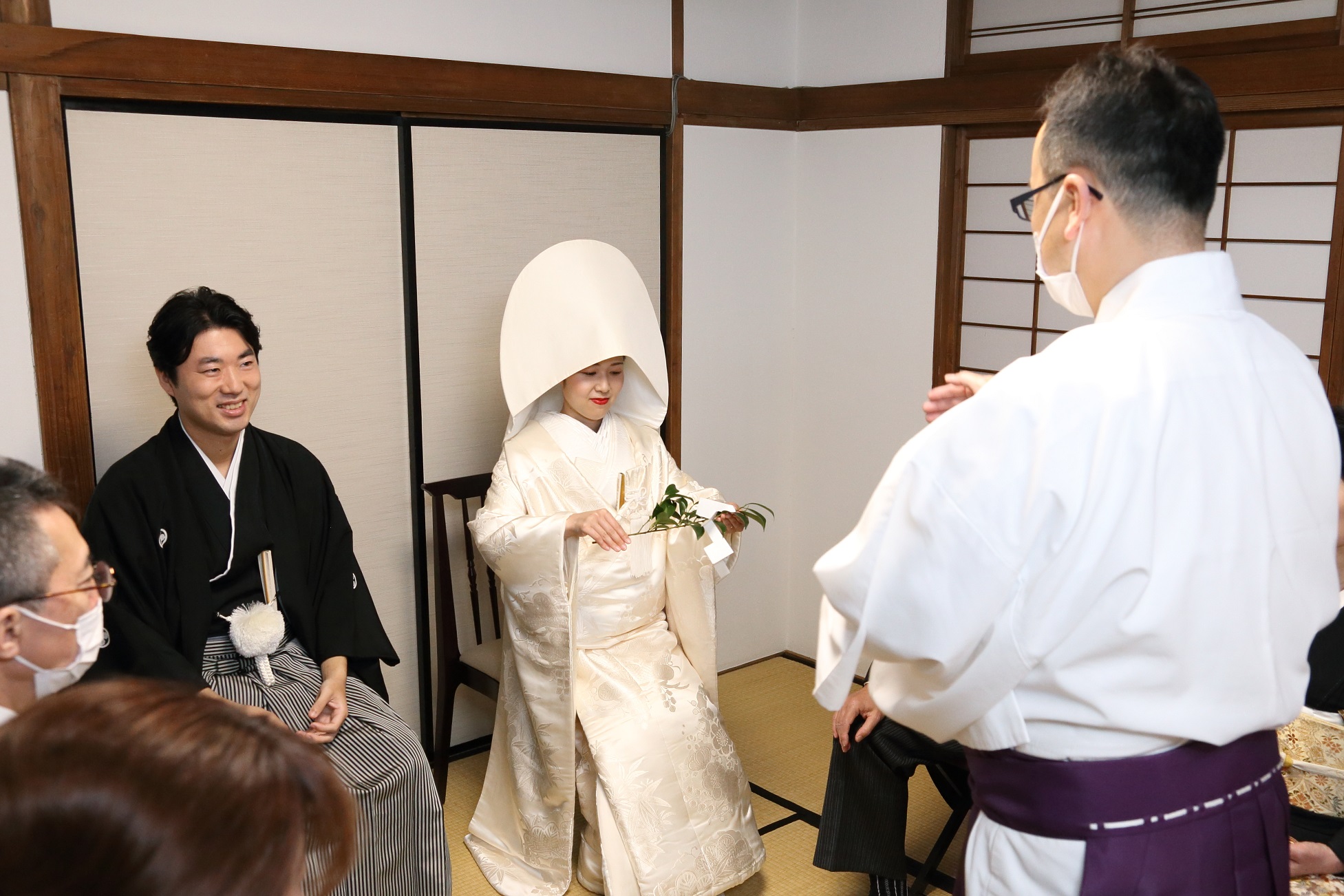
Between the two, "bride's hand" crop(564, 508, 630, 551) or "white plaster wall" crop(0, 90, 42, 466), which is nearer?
"white plaster wall" crop(0, 90, 42, 466)

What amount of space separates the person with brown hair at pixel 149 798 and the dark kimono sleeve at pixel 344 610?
197cm

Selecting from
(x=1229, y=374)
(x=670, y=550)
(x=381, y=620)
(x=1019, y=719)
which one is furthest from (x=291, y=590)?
(x=1229, y=374)

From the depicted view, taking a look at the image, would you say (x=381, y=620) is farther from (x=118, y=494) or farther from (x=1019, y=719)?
(x=1019, y=719)

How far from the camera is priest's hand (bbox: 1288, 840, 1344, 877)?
1960 mm

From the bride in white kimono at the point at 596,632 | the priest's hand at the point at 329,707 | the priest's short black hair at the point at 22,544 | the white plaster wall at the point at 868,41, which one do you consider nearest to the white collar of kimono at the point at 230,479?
the priest's hand at the point at 329,707

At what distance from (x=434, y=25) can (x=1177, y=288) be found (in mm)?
2411

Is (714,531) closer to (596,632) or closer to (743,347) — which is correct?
(596,632)

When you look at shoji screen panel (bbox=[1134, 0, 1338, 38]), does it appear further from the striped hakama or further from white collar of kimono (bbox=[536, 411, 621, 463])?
the striped hakama

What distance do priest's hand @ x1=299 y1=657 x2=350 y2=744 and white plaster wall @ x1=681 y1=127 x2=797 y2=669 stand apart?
5.47 ft

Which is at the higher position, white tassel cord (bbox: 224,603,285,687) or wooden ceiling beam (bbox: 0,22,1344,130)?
wooden ceiling beam (bbox: 0,22,1344,130)

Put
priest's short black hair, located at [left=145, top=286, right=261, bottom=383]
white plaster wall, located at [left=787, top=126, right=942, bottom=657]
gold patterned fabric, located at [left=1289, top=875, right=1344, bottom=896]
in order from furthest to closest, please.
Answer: white plaster wall, located at [left=787, top=126, right=942, bottom=657]
priest's short black hair, located at [left=145, top=286, right=261, bottom=383]
gold patterned fabric, located at [left=1289, top=875, right=1344, bottom=896]

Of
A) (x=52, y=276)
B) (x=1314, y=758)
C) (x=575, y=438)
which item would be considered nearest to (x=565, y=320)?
(x=575, y=438)

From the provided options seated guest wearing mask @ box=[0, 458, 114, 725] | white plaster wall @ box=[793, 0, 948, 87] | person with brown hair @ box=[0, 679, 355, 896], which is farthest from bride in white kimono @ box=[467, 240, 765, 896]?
person with brown hair @ box=[0, 679, 355, 896]

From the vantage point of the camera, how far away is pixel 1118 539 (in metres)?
1.46
